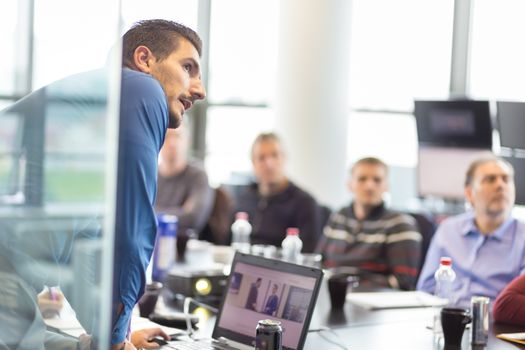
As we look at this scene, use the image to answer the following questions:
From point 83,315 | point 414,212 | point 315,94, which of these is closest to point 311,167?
point 315,94

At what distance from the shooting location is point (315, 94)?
666 cm

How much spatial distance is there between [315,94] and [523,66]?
5.93 ft

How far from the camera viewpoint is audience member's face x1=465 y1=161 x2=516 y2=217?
12.7 feet

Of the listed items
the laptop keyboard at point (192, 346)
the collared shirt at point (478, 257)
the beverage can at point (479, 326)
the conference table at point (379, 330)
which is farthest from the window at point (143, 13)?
the collared shirt at point (478, 257)

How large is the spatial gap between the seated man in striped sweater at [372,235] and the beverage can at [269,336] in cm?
210

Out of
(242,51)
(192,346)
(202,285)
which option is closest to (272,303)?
(192,346)

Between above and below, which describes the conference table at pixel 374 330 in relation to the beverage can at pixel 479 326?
below

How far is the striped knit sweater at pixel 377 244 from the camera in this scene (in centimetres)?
443

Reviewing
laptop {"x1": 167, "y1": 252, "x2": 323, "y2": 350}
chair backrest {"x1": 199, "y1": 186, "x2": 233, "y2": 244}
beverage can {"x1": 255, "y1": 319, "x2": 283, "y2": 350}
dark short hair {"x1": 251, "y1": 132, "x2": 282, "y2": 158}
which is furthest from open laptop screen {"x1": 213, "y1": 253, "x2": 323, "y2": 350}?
chair backrest {"x1": 199, "y1": 186, "x2": 233, "y2": 244}

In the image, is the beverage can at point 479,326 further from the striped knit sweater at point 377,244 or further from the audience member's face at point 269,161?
the audience member's face at point 269,161

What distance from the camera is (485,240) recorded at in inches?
153

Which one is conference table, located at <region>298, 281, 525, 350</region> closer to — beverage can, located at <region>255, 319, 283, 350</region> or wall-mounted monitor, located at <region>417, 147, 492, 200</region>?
beverage can, located at <region>255, 319, 283, 350</region>

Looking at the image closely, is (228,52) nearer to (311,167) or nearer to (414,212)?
(311,167)

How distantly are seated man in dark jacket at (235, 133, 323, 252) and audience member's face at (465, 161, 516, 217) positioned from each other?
1519 mm
